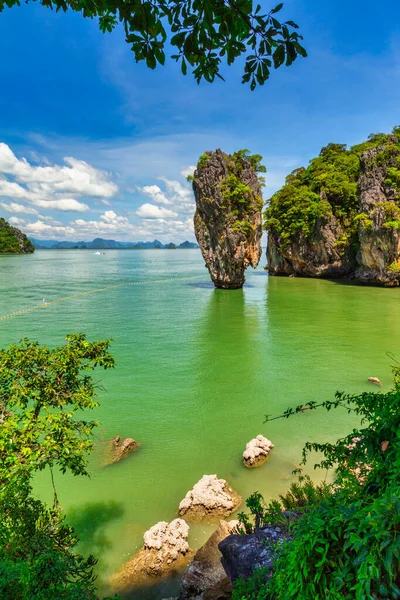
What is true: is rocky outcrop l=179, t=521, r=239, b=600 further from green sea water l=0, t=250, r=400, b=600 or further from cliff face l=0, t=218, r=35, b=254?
cliff face l=0, t=218, r=35, b=254

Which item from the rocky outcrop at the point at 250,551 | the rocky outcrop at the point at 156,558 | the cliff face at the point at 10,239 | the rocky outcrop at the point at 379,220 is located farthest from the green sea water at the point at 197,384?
the cliff face at the point at 10,239

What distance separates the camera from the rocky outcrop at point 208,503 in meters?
7.65

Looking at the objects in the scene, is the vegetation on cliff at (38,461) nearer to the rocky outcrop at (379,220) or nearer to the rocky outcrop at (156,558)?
the rocky outcrop at (156,558)

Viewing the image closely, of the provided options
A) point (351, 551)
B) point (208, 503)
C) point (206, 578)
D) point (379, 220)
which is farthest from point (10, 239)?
point (351, 551)

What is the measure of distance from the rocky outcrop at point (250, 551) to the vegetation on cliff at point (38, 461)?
5.94 feet

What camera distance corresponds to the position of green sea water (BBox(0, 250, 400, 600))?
8.52m

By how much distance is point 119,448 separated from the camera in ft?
34.7

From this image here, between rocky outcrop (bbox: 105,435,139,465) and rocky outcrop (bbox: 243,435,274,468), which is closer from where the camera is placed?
rocky outcrop (bbox: 243,435,274,468)

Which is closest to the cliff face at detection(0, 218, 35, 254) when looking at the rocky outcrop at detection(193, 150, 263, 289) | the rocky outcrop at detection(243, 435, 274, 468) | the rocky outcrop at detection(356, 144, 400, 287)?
the rocky outcrop at detection(193, 150, 263, 289)

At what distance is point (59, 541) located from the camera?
16.1ft

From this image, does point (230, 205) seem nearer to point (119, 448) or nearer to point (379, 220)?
point (379, 220)

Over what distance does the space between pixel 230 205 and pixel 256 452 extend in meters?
33.0

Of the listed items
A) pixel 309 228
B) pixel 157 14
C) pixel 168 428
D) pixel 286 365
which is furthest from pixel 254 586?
pixel 309 228

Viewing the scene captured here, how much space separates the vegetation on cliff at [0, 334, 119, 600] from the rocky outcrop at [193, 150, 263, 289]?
34.1 metres
